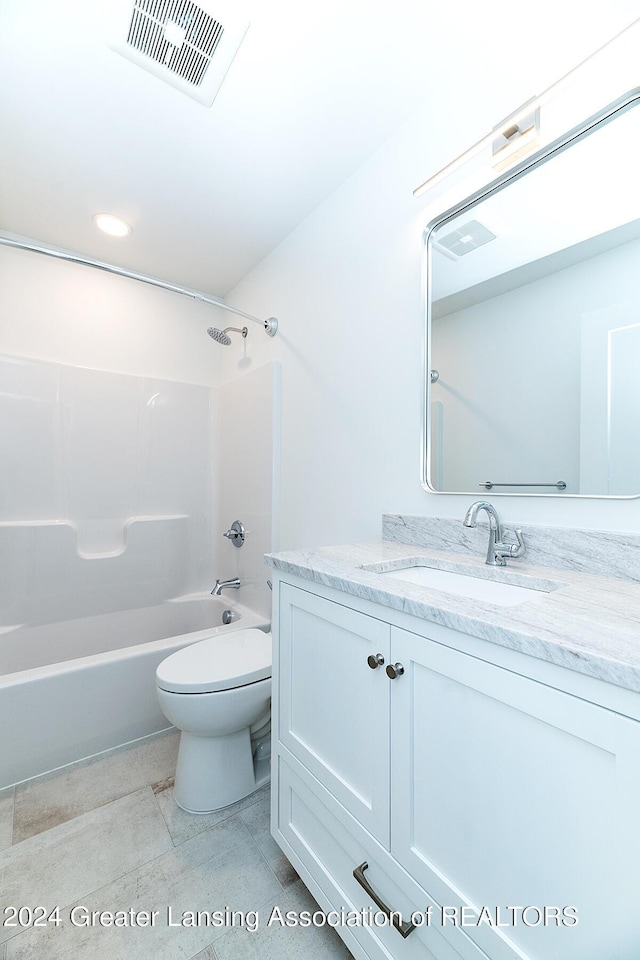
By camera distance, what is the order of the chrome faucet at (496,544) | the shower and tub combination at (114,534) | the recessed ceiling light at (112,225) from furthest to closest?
Result: the recessed ceiling light at (112,225) < the shower and tub combination at (114,534) < the chrome faucet at (496,544)

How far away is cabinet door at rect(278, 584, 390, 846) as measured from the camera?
0.78 metres

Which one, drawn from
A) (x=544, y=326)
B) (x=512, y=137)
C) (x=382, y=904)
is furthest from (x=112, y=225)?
(x=382, y=904)

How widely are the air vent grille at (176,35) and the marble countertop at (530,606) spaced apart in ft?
4.75

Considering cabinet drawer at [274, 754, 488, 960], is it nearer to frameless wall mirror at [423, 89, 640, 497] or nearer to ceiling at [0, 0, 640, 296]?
frameless wall mirror at [423, 89, 640, 497]

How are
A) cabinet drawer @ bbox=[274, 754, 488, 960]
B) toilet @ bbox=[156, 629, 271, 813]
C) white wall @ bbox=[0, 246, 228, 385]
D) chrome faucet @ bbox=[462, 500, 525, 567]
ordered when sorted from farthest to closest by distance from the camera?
1. white wall @ bbox=[0, 246, 228, 385]
2. toilet @ bbox=[156, 629, 271, 813]
3. chrome faucet @ bbox=[462, 500, 525, 567]
4. cabinet drawer @ bbox=[274, 754, 488, 960]

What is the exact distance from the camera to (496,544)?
1.04 m

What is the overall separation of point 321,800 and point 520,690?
65 cm

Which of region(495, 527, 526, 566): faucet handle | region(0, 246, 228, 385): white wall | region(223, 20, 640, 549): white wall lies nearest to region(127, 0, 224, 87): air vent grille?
region(223, 20, 640, 549): white wall

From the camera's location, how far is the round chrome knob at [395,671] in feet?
2.37

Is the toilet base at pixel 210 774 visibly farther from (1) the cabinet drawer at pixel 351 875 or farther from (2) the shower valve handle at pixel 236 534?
(2) the shower valve handle at pixel 236 534

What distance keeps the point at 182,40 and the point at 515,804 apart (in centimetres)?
189

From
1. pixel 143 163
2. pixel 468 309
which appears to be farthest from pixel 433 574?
pixel 143 163

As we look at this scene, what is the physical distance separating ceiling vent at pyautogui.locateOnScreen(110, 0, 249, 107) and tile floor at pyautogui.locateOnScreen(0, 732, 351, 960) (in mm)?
2321

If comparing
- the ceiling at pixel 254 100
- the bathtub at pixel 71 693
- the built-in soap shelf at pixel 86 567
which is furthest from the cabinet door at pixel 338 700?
the built-in soap shelf at pixel 86 567
